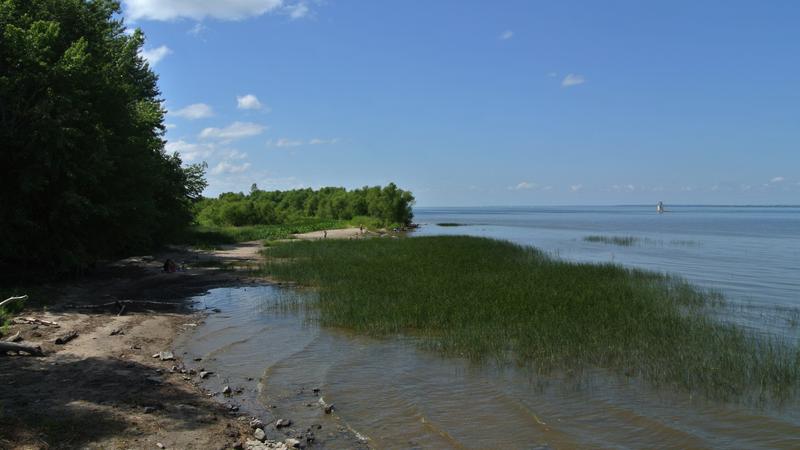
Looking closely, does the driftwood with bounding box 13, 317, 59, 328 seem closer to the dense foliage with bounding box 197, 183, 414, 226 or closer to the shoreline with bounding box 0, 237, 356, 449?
the shoreline with bounding box 0, 237, 356, 449

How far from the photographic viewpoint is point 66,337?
509 inches

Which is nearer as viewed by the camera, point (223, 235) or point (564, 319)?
point (564, 319)

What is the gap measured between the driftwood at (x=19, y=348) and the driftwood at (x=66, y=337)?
111 cm

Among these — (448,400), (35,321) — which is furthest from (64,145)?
(448,400)

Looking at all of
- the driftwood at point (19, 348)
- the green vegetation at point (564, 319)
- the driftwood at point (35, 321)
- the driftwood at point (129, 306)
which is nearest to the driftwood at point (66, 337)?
the driftwood at point (35, 321)

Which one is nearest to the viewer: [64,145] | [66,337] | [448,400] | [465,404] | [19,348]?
[465,404]

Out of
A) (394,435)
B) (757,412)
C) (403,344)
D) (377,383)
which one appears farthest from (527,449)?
(403,344)

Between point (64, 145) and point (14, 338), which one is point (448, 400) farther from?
point (64, 145)

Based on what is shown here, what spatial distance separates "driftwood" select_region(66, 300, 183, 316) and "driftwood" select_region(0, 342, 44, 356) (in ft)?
18.5

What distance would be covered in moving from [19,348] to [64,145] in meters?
9.35

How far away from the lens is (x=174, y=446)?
7355 mm

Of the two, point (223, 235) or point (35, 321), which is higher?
point (223, 235)

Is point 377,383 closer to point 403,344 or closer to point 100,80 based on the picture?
point 403,344

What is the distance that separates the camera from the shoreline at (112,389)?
7.48 meters
